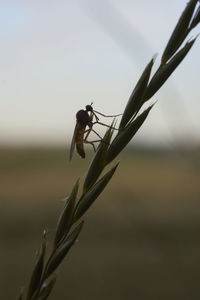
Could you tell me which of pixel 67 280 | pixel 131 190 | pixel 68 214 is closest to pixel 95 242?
pixel 67 280

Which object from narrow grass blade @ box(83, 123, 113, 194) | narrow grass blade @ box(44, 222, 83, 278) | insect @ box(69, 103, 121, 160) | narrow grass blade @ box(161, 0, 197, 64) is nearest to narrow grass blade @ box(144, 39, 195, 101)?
narrow grass blade @ box(161, 0, 197, 64)

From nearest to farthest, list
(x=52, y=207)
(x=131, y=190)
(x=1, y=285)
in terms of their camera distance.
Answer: (x=131, y=190) → (x=1, y=285) → (x=52, y=207)

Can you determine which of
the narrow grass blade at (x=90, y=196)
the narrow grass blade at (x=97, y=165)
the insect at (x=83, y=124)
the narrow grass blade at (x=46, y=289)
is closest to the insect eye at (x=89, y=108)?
the insect at (x=83, y=124)

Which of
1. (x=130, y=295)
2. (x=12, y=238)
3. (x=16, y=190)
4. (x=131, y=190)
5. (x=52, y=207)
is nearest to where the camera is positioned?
(x=131, y=190)

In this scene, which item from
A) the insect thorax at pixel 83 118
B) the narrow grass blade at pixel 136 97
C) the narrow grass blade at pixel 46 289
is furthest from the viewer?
the insect thorax at pixel 83 118

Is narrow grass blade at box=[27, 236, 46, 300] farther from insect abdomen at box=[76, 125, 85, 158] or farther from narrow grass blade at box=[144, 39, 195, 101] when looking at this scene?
insect abdomen at box=[76, 125, 85, 158]

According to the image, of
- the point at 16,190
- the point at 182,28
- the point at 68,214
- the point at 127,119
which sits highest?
the point at 182,28

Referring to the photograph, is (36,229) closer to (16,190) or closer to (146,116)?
(16,190)

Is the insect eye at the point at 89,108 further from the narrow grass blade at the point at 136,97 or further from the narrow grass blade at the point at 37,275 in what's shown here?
the narrow grass blade at the point at 37,275
